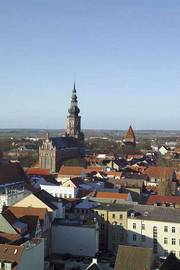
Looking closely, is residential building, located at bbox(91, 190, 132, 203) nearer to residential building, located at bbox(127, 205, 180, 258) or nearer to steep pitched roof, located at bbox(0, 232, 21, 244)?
residential building, located at bbox(127, 205, 180, 258)

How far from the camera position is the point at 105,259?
5291cm

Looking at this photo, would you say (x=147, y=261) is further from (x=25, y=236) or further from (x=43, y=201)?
(x=43, y=201)

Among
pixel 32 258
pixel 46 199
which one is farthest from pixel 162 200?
pixel 32 258

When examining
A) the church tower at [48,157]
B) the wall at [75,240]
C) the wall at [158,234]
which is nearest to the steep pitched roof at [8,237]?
the wall at [75,240]

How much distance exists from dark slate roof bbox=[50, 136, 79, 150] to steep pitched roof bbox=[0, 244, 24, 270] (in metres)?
79.7

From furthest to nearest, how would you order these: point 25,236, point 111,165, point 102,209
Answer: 1. point 111,165
2. point 102,209
3. point 25,236

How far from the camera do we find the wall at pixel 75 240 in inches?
2168

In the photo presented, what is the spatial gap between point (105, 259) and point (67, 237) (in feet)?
17.6

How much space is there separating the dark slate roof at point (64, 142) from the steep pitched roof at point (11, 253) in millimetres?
79746

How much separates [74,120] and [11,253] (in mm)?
96558

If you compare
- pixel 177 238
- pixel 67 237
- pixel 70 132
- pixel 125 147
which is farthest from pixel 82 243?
pixel 125 147

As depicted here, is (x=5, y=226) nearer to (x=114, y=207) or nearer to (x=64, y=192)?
(x=114, y=207)

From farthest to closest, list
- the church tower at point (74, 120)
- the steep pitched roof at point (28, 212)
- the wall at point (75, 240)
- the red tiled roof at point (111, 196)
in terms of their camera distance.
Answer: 1. the church tower at point (74, 120)
2. the red tiled roof at point (111, 196)
3. the wall at point (75, 240)
4. the steep pitched roof at point (28, 212)

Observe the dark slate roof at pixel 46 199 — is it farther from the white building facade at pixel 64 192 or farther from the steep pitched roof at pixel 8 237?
the steep pitched roof at pixel 8 237
